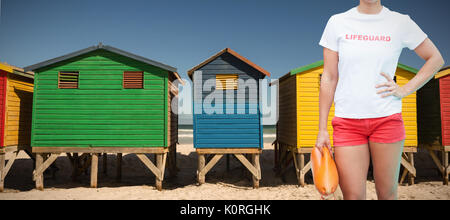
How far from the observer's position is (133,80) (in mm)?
11617

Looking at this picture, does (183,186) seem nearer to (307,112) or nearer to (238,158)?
(238,158)

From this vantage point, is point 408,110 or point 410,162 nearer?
point 408,110

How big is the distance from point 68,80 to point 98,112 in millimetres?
2011

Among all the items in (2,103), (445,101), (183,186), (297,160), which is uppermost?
(445,101)

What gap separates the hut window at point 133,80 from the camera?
1156cm

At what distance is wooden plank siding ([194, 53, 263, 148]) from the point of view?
38.2ft

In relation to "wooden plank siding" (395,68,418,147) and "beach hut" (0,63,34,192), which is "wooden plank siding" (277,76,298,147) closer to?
"wooden plank siding" (395,68,418,147)

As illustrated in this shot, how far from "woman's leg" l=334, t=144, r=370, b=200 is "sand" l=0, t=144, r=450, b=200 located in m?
7.42

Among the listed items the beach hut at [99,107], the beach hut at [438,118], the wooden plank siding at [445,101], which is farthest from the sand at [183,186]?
the wooden plank siding at [445,101]

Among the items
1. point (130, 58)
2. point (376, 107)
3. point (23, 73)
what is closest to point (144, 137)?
point (130, 58)

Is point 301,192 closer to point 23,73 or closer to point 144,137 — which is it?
point 144,137

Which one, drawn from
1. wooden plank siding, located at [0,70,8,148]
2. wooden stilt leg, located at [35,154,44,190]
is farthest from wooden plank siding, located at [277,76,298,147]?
wooden plank siding, located at [0,70,8,148]

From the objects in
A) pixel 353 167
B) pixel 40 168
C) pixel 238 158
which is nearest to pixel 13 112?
pixel 40 168
